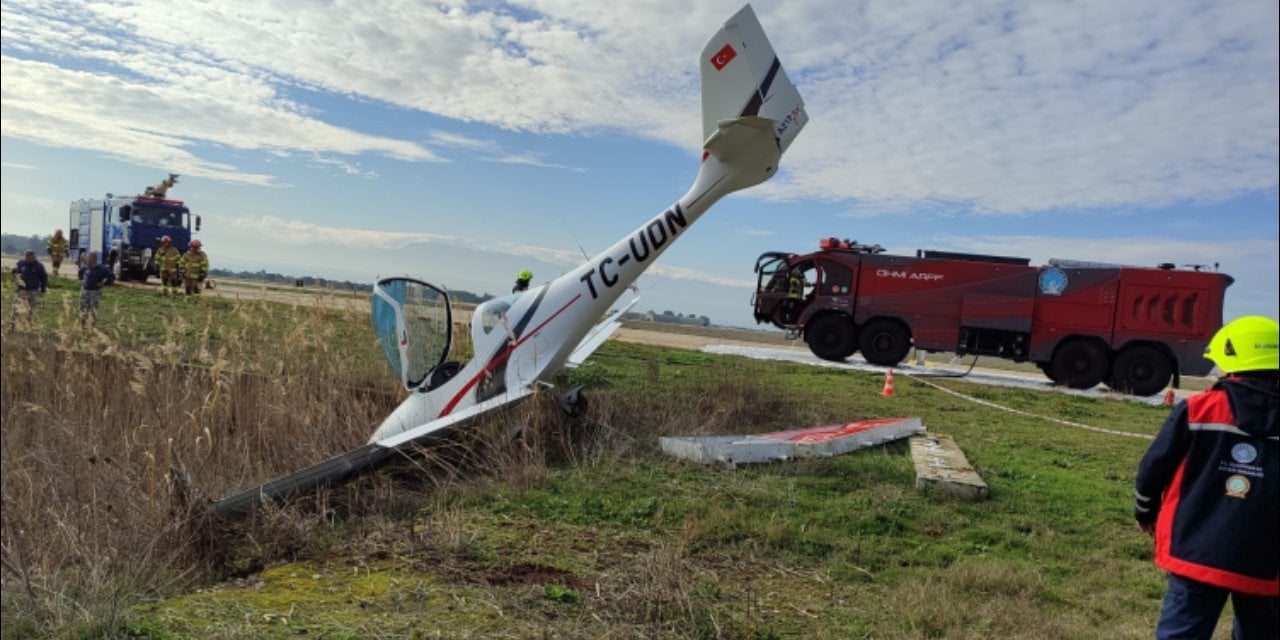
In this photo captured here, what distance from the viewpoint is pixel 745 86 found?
316 inches

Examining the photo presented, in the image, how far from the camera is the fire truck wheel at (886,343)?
19.2m

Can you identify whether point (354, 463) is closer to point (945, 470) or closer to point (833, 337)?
point (945, 470)

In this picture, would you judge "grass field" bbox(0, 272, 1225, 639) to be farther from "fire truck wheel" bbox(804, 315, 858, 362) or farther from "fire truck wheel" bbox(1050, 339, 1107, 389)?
"fire truck wheel" bbox(804, 315, 858, 362)

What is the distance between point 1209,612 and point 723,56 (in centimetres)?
610

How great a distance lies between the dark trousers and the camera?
326cm

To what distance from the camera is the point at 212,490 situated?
5.45 m

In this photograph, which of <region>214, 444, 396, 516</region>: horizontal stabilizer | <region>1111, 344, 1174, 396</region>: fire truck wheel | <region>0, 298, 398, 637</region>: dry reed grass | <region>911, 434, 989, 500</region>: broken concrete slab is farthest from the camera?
<region>1111, 344, 1174, 396</region>: fire truck wheel

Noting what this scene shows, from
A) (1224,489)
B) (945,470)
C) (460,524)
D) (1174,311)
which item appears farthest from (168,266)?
(1174,311)

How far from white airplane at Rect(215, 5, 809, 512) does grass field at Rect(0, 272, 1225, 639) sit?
21.5 inches

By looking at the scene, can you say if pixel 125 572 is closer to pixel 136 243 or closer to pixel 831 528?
pixel 831 528

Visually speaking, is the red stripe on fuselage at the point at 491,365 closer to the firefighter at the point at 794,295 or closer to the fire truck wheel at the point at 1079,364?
the firefighter at the point at 794,295

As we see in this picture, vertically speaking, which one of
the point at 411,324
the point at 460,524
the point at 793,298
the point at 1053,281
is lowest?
the point at 460,524

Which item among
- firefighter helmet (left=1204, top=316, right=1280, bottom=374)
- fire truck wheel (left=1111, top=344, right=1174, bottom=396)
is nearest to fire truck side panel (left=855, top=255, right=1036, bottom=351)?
fire truck wheel (left=1111, top=344, right=1174, bottom=396)

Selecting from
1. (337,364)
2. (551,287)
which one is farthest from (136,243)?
(551,287)
